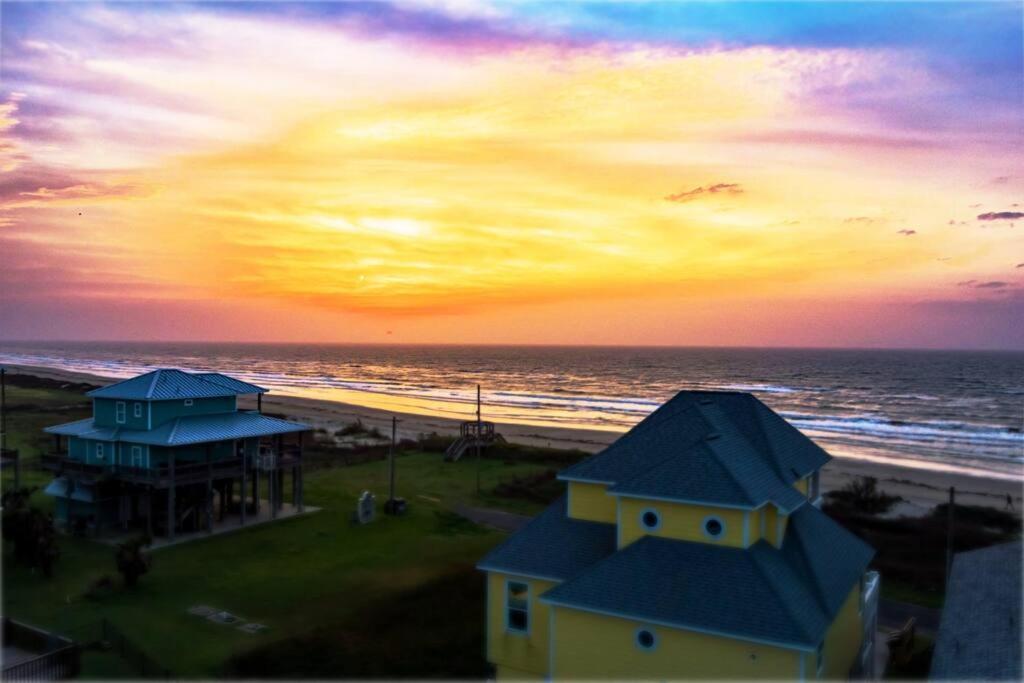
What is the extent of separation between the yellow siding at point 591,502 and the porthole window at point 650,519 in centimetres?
188

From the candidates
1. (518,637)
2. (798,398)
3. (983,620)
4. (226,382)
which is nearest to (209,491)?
(226,382)

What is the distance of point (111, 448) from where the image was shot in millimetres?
33188

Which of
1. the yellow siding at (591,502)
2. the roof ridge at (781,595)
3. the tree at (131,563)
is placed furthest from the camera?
the tree at (131,563)

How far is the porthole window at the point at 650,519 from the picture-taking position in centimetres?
1633

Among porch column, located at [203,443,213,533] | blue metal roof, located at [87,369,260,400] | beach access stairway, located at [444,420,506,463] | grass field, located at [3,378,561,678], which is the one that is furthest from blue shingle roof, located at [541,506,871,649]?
beach access stairway, located at [444,420,506,463]

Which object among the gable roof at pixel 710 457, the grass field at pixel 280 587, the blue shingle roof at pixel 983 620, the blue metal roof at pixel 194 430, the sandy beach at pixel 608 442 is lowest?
the sandy beach at pixel 608 442

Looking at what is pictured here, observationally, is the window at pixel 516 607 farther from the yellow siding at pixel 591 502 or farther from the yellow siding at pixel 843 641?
the yellow siding at pixel 843 641

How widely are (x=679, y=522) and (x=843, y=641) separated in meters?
5.30

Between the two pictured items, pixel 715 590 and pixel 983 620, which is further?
pixel 983 620

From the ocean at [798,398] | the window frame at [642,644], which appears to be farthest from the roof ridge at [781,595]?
the ocean at [798,398]

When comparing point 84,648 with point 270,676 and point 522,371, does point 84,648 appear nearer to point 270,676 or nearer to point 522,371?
point 270,676

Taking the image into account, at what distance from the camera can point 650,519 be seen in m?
16.4

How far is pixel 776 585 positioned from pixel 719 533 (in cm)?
154

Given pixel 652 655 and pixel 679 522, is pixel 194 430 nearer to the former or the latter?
pixel 679 522
